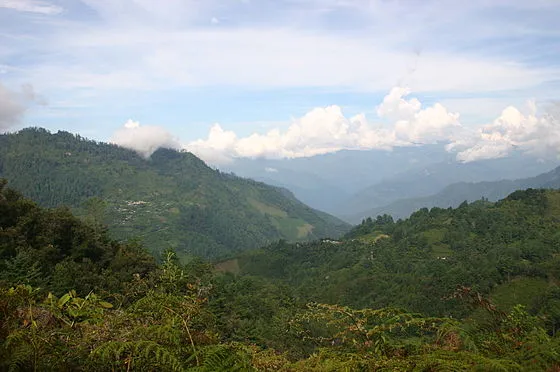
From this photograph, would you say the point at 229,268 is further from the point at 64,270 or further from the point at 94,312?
the point at 94,312

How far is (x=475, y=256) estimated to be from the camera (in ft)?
302

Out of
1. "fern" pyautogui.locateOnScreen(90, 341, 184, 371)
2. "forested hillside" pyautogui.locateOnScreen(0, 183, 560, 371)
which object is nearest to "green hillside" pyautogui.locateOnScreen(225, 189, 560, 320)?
"forested hillside" pyautogui.locateOnScreen(0, 183, 560, 371)

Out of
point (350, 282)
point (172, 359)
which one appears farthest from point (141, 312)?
point (350, 282)

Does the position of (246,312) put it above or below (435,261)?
above

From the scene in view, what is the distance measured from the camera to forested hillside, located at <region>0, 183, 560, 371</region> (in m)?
3.44

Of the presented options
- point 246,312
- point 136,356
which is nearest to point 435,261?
point 246,312

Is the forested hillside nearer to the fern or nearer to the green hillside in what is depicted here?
the fern

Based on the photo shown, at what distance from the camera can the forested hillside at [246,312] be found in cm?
344

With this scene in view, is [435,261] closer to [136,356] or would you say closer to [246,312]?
[246,312]

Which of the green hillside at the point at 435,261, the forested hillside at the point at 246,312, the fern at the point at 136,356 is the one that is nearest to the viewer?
the fern at the point at 136,356

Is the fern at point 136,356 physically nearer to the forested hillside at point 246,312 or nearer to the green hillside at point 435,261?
the forested hillside at point 246,312

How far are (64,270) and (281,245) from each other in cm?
12665

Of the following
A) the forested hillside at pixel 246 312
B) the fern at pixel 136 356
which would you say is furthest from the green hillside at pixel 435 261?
the fern at pixel 136 356

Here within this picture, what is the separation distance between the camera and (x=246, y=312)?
153 feet
